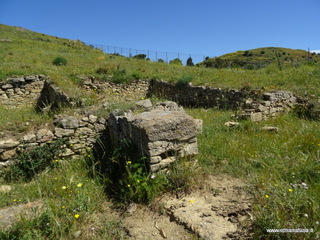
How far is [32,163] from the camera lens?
401 centimetres

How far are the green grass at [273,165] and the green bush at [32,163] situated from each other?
293 cm

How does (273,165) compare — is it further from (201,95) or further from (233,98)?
(201,95)

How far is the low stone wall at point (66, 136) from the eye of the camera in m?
4.22

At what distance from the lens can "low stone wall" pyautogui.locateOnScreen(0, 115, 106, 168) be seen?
4219 mm

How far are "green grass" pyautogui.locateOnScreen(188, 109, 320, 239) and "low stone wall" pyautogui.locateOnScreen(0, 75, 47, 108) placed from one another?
26.8ft

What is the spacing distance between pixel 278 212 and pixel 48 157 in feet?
13.1

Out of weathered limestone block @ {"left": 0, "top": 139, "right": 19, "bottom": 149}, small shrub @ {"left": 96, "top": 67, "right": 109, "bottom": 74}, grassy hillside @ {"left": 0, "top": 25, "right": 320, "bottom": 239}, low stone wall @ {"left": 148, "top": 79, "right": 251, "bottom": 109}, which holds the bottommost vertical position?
grassy hillside @ {"left": 0, "top": 25, "right": 320, "bottom": 239}

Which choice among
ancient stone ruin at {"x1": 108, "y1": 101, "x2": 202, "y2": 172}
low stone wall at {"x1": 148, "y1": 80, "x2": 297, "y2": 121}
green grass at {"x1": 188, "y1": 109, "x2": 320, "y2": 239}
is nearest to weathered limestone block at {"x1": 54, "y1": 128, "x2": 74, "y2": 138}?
ancient stone ruin at {"x1": 108, "y1": 101, "x2": 202, "y2": 172}

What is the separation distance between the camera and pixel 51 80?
31.0 ft

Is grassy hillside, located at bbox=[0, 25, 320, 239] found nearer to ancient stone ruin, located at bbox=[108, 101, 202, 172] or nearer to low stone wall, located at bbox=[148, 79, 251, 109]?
ancient stone ruin, located at bbox=[108, 101, 202, 172]

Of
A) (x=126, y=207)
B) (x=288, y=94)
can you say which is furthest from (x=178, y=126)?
(x=288, y=94)

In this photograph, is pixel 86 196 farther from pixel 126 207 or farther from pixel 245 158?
pixel 245 158

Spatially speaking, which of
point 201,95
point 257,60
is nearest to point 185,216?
point 201,95

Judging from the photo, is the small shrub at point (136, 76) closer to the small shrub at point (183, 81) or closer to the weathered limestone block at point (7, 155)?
the small shrub at point (183, 81)
